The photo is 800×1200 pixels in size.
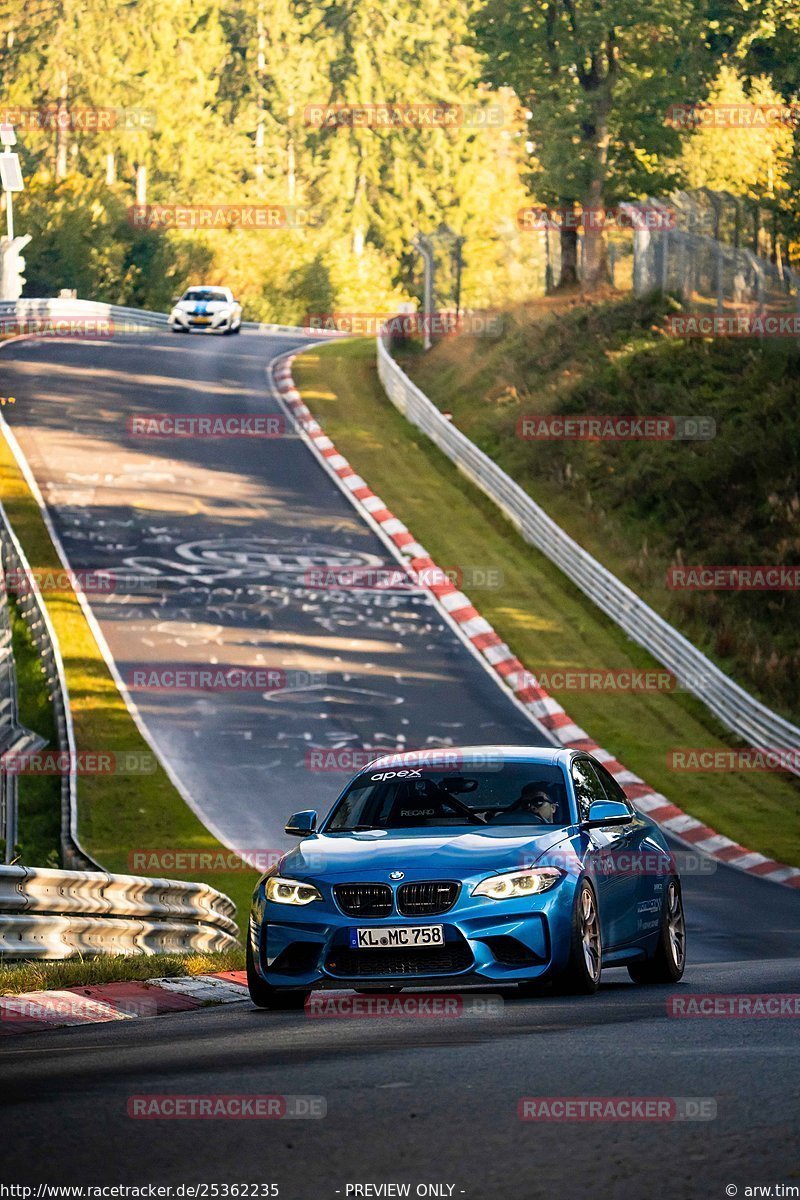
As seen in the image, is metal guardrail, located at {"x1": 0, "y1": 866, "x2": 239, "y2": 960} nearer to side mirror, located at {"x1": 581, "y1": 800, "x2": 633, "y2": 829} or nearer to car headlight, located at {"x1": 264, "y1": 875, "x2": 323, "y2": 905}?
car headlight, located at {"x1": 264, "y1": 875, "x2": 323, "y2": 905}

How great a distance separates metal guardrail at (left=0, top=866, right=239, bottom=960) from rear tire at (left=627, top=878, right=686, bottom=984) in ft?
11.1

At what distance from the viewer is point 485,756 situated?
11.5m

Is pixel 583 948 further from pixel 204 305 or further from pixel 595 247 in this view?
pixel 204 305

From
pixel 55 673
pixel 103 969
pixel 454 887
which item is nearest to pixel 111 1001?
pixel 103 969

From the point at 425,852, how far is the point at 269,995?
1174 mm

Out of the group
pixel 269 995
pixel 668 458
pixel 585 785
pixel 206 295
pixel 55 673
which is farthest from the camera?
pixel 206 295

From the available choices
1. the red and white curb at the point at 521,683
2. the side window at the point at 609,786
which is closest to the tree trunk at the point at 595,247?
the red and white curb at the point at 521,683

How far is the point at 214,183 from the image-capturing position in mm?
111562

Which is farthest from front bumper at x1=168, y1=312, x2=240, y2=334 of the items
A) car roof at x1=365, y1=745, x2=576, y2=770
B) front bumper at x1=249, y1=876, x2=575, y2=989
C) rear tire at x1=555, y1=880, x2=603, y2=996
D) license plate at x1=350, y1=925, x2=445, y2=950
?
license plate at x1=350, y1=925, x2=445, y2=950

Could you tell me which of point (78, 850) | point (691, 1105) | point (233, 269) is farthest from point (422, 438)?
point (233, 269)

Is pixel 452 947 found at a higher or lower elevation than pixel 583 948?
higher

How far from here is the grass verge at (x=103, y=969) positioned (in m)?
10.7

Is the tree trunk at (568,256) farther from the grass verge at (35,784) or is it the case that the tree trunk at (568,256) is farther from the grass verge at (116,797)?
the grass verge at (35,784)

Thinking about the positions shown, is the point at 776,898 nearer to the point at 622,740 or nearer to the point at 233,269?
the point at 622,740
